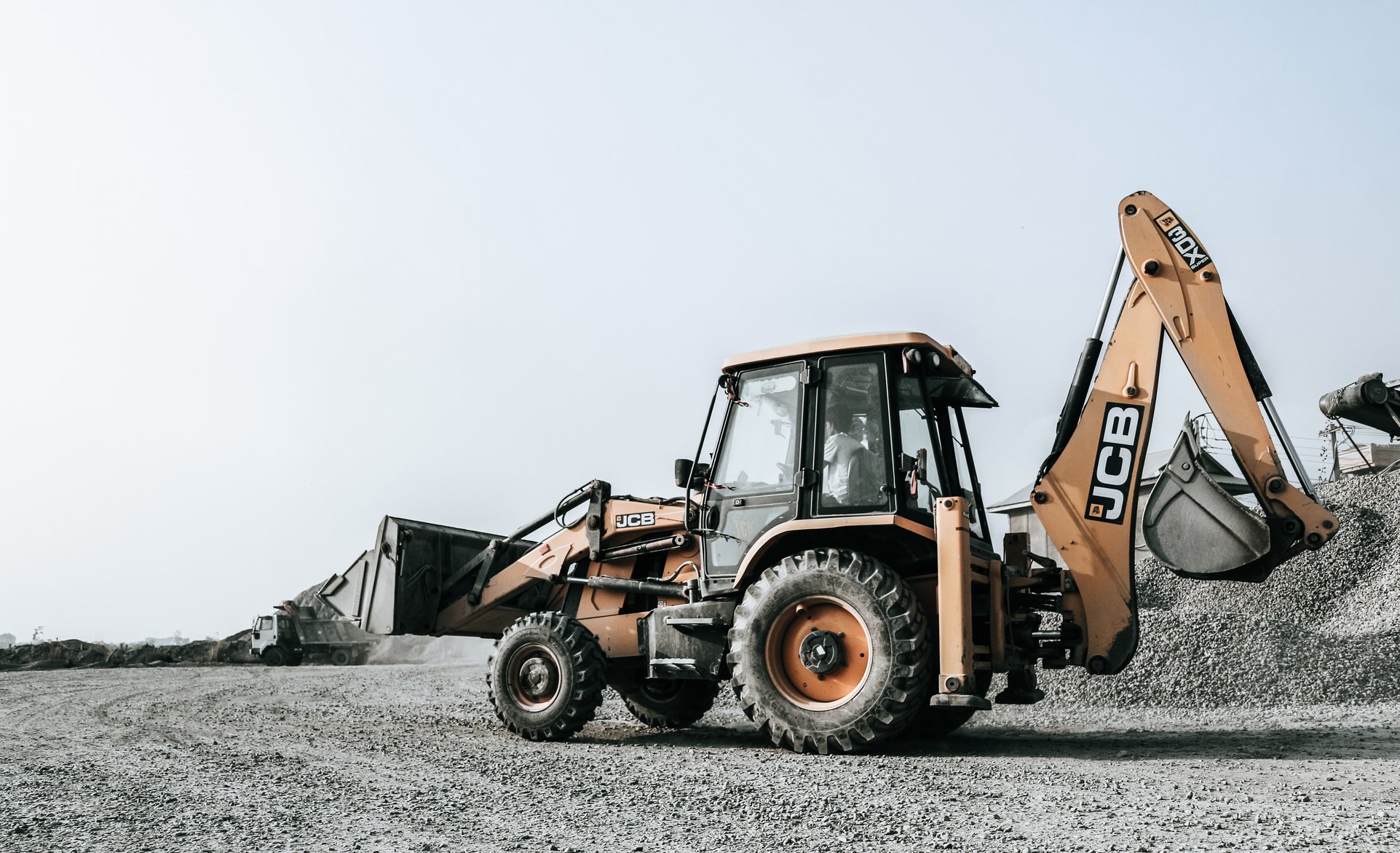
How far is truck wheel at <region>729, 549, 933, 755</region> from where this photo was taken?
6.36m

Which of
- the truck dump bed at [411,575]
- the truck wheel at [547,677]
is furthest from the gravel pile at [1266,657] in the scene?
the truck dump bed at [411,575]

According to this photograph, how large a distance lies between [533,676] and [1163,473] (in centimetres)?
462

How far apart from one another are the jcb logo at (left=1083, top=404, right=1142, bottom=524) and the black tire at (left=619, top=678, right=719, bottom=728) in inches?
135

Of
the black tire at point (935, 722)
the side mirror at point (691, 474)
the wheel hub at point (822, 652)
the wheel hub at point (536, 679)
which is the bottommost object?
the black tire at point (935, 722)

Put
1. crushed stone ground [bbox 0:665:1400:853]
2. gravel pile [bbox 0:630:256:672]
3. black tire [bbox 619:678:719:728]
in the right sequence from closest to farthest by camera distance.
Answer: crushed stone ground [bbox 0:665:1400:853] < black tire [bbox 619:678:719:728] < gravel pile [bbox 0:630:256:672]

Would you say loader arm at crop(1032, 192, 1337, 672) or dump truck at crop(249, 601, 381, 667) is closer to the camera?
loader arm at crop(1032, 192, 1337, 672)

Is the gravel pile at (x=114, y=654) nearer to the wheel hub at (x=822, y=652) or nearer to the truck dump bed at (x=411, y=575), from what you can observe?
the truck dump bed at (x=411, y=575)

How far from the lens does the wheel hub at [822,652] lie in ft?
21.6

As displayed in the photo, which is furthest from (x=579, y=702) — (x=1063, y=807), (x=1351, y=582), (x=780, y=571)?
(x=1351, y=582)

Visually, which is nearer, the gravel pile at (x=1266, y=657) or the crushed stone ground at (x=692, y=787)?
the crushed stone ground at (x=692, y=787)

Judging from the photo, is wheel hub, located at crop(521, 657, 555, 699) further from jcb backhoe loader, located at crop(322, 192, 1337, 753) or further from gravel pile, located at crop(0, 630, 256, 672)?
gravel pile, located at crop(0, 630, 256, 672)

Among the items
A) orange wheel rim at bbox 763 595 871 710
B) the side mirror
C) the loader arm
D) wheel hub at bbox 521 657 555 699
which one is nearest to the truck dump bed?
wheel hub at bbox 521 657 555 699

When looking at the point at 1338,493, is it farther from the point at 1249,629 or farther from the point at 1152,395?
the point at 1152,395

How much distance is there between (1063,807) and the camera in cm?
479
